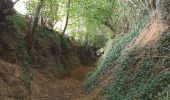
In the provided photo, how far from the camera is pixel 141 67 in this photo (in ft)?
43.3

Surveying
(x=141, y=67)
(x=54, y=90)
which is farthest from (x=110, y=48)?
(x=141, y=67)

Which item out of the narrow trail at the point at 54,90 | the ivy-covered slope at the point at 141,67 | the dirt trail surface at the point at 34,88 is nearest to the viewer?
the ivy-covered slope at the point at 141,67

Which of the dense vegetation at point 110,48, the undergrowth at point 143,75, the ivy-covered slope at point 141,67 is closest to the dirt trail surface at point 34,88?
the dense vegetation at point 110,48

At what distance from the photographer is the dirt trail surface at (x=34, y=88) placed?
14.8 metres

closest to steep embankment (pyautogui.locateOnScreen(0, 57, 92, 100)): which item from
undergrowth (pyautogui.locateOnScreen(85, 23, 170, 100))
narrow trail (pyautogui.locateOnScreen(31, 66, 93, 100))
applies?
narrow trail (pyautogui.locateOnScreen(31, 66, 93, 100))

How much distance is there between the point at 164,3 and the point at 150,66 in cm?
286

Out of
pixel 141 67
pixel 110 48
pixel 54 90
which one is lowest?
pixel 54 90

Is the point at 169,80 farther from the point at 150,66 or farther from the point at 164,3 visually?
the point at 164,3

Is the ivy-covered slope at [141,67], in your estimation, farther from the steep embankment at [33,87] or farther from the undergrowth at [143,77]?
the steep embankment at [33,87]

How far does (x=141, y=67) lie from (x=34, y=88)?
238 inches

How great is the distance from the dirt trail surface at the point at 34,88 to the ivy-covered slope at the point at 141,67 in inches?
52.5

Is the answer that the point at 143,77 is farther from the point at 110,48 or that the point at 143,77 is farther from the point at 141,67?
the point at 110,48

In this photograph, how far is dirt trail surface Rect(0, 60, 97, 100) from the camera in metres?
14.8

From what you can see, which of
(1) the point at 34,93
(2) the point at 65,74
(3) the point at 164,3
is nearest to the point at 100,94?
(1) the point at 34,93
